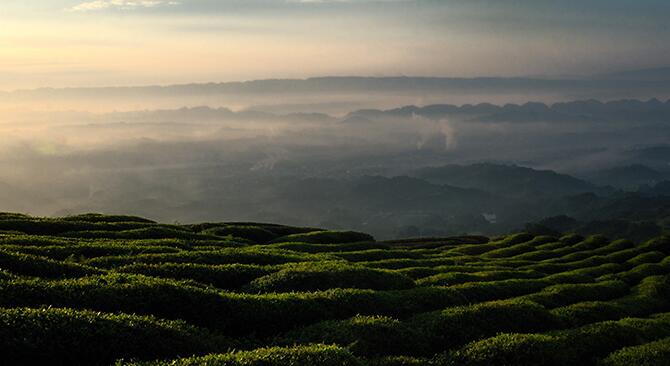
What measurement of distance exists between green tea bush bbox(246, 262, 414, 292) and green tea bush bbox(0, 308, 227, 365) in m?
12.9

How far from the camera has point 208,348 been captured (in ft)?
75.4

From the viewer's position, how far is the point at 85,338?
20297 mm

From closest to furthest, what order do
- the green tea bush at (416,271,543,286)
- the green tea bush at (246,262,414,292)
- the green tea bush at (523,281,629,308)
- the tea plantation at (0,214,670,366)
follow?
the tea plantation at (0,214,670,366) < the green tea bush at (246,262,414,292) < the green tea bush at (523,281,629,308) < the green tea bush at (416,271,543,286)

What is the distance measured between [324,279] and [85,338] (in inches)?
778

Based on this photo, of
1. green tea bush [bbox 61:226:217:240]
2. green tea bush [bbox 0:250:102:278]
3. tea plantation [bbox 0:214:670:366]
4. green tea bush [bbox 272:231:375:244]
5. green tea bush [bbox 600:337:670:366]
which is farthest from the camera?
green tea bush [bbox 272:231:375:244]

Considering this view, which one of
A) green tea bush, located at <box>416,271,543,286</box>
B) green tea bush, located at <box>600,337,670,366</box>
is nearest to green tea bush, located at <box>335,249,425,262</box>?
green tea bush, located at <box>416,271,543,286</box>

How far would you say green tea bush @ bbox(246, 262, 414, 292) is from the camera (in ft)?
119

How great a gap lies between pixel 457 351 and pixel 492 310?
8.37m

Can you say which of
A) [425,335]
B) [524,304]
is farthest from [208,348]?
[524,304]

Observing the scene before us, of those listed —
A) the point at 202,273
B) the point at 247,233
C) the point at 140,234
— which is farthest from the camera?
the point at 247,233

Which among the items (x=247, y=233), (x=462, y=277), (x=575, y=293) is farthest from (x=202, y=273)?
(x=247, y=233)


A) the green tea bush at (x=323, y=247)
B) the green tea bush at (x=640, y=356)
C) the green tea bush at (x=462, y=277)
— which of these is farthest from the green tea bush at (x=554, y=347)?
the green tea bush at (x=323, y=247)

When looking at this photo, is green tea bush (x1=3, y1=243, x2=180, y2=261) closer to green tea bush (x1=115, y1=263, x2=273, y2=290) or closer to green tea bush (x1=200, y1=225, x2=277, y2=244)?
green tea bush (x1=115, y1=263, x2=273, y2=290)

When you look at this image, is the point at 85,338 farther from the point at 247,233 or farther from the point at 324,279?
the point at 247,233
